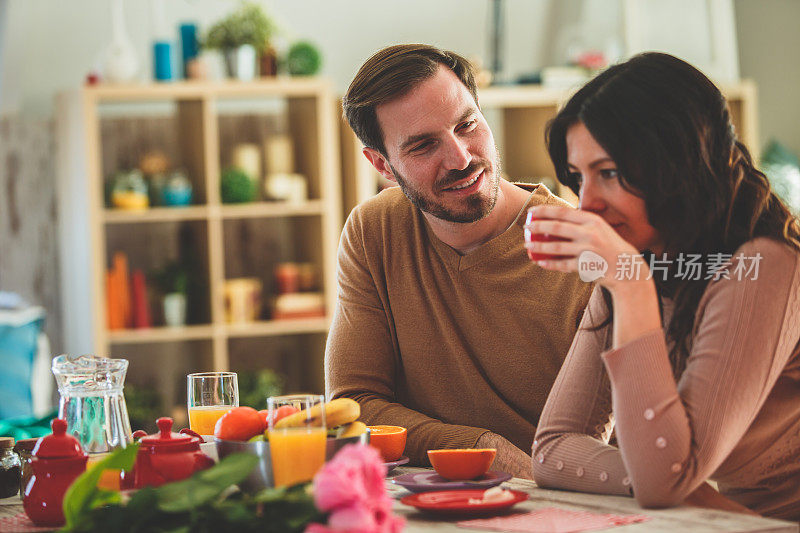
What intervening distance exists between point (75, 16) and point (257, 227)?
1.22m

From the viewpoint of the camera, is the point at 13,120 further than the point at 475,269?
Yes

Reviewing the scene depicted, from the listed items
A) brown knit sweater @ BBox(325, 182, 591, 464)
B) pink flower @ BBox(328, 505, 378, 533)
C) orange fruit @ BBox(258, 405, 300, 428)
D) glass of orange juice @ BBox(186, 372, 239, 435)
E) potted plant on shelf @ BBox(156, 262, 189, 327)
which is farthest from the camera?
potted plant on shelf @ BBox(156, 262, 189, 327)

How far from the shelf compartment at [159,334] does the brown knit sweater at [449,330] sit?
83.3 inches

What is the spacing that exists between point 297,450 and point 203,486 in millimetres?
171

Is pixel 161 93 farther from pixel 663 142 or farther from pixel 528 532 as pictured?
pixel 528 532

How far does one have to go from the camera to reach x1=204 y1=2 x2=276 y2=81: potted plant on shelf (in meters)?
4.19

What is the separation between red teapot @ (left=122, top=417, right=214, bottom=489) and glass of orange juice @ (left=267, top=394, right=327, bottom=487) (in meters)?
0.13

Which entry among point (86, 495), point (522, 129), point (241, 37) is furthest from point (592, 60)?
point (86, 495)

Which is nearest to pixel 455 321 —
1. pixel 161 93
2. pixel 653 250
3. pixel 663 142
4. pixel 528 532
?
pixel 653 250

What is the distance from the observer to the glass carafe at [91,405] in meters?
1.46

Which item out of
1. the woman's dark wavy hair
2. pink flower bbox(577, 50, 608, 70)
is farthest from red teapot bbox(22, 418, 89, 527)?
pink flower bbox(577, 50, 608, 70)

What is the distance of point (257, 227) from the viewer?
15.2 ft

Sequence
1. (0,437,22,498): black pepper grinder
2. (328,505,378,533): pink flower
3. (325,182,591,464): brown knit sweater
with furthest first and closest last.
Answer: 1. (325,182,591,464): brown knit sweater
2. (0,437,22,498): black pepper grinder
3. (328,505,378,533): pink flower

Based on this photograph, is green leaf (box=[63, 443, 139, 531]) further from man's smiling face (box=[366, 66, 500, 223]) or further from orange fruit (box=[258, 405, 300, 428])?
man's smiling face (box=[366, 66, 500, 223])
